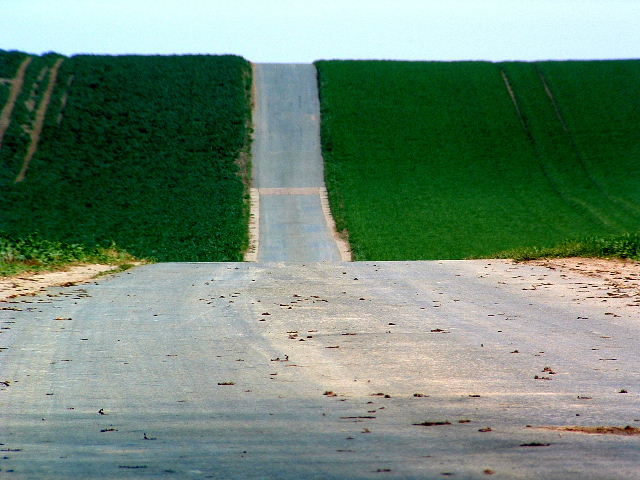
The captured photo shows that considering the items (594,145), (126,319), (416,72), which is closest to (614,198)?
(594,145)

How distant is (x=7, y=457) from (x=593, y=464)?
13.7 ft

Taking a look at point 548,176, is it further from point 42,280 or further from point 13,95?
point 42,280

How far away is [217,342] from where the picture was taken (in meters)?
10.7

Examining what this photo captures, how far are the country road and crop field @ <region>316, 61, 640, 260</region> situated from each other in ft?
55.1

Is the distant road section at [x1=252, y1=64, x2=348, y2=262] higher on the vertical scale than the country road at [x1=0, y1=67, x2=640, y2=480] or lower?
higher

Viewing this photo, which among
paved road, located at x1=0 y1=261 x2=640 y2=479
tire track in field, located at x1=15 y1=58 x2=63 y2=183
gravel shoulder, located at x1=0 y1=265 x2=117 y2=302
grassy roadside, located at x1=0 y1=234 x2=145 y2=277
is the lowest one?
paved road, located at x1=0 y1=261 x2=640 y2=479

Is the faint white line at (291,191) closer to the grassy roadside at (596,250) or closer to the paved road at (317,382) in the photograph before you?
the grassy roadside at (596,250)

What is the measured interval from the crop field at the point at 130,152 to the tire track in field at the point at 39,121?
0.22 ft

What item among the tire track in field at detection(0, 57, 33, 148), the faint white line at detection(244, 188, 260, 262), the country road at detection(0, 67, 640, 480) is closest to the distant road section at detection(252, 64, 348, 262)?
the faint white line at detection(244, 188, 260, 262)

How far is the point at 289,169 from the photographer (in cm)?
4572

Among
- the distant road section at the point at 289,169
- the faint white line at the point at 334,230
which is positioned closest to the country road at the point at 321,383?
the faint white line at the point at 334,230

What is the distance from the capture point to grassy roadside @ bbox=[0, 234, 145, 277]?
1899 cm

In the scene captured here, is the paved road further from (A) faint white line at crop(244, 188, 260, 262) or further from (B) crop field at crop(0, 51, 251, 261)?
(B) crop field at crop(0, 51, 251, 261)

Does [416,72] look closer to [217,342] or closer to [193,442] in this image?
[217,342]
